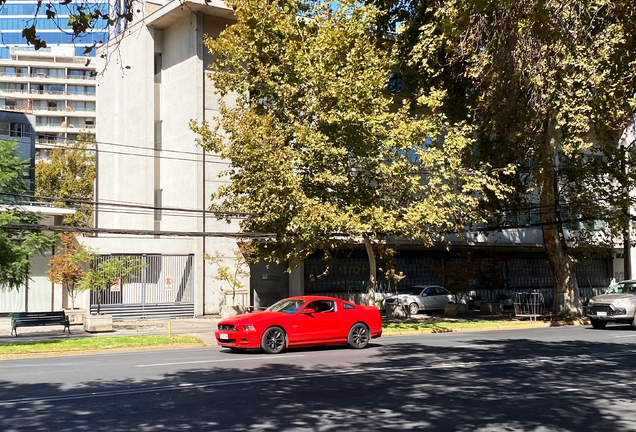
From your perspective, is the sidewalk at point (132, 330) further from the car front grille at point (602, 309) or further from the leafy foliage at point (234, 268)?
the car front grille at point (602, 309)

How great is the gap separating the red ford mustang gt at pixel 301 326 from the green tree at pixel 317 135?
16.2 ft

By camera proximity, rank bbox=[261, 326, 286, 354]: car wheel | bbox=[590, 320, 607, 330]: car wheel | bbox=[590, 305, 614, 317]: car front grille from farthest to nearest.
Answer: bbox=[590, 320, 607, 330]: car wheel
bbox=[590, 305, 614, 317]: car front grille
bbox=[261, 326, 286, 354]: car wheel

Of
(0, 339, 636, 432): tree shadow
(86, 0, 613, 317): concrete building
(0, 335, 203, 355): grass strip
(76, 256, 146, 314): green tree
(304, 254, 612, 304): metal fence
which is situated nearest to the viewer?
(0, 339, 636, 432): tree shadow

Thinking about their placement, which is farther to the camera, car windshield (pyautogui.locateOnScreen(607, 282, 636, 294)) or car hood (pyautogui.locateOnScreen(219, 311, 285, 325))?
car windshield (pyautogui.locateOnScreen(607, 282, 636, 294))

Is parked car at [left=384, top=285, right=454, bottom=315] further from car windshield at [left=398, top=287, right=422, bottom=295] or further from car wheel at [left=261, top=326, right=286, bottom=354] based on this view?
car wheel at [left=261, top=326, right=286, bottom=354]

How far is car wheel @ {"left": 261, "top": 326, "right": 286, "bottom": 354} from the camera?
16.7 meters

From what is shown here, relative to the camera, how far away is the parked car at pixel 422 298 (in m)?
35.5

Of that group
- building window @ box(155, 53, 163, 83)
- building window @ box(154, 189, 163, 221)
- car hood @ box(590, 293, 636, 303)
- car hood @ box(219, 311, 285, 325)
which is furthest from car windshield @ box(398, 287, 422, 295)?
car hood @ box(219, 311, 285, 325)

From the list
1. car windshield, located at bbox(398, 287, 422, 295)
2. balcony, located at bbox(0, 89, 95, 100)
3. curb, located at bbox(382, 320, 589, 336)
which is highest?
balcony, located at bbox(0, 89, 95, 100)

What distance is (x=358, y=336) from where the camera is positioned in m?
18.2

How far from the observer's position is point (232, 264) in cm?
3381

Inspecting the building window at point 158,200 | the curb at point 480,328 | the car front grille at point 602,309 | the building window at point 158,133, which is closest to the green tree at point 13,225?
the curb at point 480,328

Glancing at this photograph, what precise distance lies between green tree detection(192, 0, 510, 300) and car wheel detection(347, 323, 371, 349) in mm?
5185

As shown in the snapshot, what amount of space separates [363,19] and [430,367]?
51.7 ft
